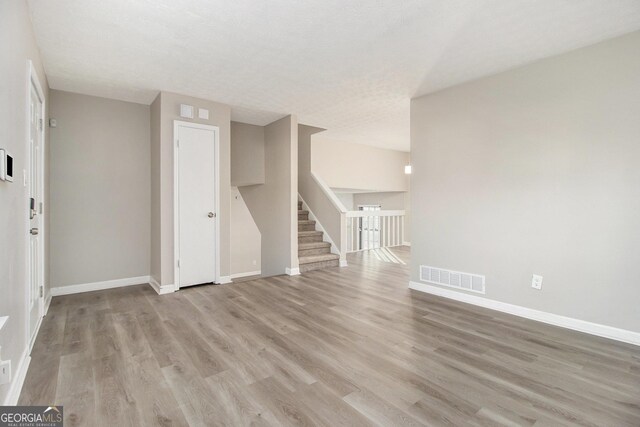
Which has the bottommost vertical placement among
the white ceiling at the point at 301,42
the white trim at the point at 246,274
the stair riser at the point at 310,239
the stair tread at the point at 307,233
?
the white trim at the point at 246,274

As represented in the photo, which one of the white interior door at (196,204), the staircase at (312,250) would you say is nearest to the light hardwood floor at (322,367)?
the white interior door at (196,204)

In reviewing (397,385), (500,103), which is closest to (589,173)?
(500,103)

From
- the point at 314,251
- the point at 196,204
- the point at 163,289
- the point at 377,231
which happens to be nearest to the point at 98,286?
the point at 163,289

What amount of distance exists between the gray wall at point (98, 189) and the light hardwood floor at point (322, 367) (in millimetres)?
765

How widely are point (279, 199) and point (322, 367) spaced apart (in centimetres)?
345

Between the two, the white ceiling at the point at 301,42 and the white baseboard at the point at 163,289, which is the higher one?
the white ceiling at the point at 301,42

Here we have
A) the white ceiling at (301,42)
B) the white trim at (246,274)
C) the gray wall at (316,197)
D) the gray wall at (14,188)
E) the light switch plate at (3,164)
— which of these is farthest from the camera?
the white trim at (246,274)

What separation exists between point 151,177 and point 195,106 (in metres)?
1.20

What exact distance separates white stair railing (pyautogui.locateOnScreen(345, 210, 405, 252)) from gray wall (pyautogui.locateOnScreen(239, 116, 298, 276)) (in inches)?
88.6

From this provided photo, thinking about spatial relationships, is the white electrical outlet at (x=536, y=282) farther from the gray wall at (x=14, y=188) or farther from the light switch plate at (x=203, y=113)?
the light switch plate at (x=203, y=113)

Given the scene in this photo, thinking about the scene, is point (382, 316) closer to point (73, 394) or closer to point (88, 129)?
point (73, 394)

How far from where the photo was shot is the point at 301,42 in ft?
8.88

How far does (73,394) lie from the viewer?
72.5 inches

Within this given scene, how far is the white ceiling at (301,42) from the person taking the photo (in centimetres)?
224
